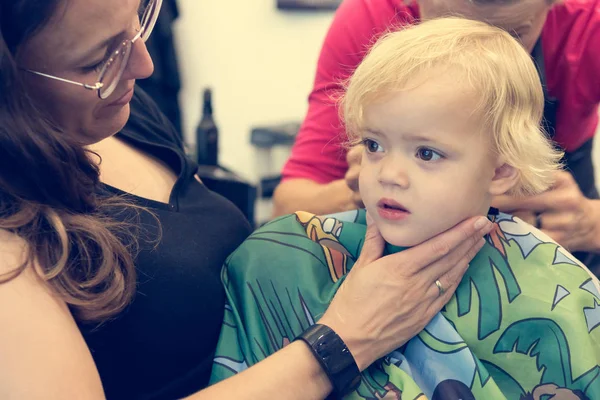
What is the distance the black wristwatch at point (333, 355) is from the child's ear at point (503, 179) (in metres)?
0.40

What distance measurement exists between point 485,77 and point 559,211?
471 mm

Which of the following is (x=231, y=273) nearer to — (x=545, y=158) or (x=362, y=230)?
(x=362, y=230)

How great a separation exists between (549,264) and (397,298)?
0.32 metres

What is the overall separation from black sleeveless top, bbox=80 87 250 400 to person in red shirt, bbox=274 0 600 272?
0.38 m

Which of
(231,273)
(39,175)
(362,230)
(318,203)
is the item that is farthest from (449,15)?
(39,175)

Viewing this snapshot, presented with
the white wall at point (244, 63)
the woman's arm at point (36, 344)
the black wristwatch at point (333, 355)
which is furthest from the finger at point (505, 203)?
the white wall at point (244, 63)

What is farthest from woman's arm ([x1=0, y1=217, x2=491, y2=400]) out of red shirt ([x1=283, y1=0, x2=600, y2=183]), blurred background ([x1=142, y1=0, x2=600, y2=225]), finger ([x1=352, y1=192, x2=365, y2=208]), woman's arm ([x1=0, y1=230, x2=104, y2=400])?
blurred background ([x1=142, y1=0, x2=600, y2=225])

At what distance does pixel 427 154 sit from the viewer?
41.3 inches

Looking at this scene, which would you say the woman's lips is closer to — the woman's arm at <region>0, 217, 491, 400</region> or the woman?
the woman

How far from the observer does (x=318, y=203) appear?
162 cm

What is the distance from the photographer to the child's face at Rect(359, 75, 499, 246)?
3.37ft

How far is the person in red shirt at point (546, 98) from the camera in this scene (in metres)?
1.33

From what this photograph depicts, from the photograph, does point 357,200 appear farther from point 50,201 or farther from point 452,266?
point 50,201

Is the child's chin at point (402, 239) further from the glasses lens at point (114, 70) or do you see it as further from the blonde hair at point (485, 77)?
the glasses lens at point (114, 70)
